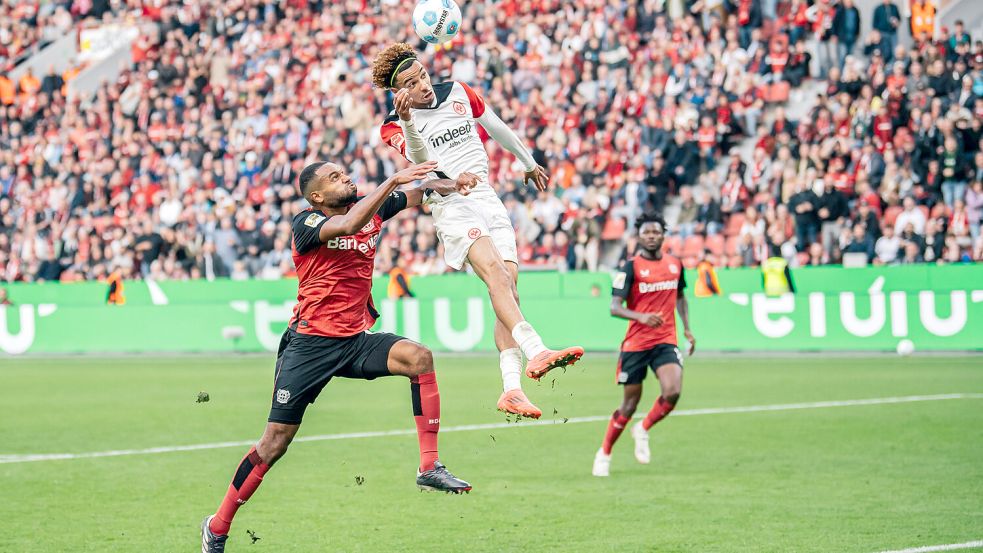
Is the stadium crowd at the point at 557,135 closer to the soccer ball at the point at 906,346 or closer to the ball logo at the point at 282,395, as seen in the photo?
the soccer ball at the point at 906,346

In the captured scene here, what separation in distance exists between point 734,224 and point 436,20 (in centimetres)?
1617

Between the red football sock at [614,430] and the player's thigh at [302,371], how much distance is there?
4.11 m

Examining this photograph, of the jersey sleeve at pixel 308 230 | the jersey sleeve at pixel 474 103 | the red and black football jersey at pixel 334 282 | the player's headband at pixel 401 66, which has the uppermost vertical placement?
the player's headband at pixel 401 66

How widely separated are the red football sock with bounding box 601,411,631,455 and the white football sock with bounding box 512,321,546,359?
351 cm

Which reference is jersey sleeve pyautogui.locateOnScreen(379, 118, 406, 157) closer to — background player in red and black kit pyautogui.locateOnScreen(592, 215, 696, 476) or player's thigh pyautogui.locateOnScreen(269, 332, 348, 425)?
player's thigh pyautogui.locateOnScreen(269, 332, 348, 425)

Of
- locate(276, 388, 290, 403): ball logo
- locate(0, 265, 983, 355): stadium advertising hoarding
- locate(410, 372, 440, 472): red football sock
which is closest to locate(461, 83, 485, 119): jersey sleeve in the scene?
locate(410, 372, 440, 472): red football sock

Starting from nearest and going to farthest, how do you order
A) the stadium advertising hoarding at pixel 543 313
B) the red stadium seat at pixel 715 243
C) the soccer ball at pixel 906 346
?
the stadium advertising hoarding at pixel 543 313 < the soccer ball at pixel 906 346 < the red stadium seat at pixel 715 243

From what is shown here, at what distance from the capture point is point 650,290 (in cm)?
1234

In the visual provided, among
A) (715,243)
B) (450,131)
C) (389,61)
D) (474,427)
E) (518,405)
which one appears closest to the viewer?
(518,405)

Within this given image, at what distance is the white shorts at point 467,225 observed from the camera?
9055 millimetres

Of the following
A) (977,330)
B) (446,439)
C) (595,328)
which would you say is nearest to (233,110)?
(595,328)

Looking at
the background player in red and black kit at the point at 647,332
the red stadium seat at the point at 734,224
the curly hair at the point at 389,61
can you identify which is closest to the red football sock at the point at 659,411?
the background player in red and black kit at the point at 647,332

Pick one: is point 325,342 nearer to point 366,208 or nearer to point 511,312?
point 366,208

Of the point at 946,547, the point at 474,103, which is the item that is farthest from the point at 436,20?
the point at 946,547
